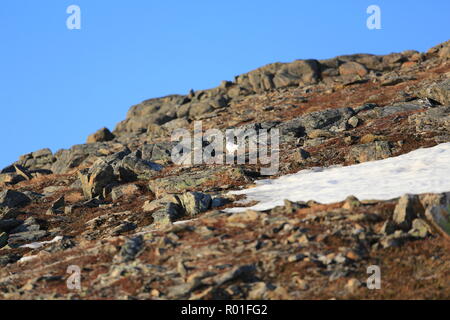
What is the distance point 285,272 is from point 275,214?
4.91 metres

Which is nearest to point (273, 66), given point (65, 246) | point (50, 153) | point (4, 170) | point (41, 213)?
point (50, 153)

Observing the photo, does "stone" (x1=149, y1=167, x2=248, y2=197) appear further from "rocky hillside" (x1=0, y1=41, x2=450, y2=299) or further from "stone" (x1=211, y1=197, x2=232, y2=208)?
"stone" (x1=211, y1=197, x2=232, y2=208)

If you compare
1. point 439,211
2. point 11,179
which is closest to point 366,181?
point 439,211

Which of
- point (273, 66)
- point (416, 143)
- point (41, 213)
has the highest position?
point (273, 66)

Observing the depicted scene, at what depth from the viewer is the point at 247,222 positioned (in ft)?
70.3

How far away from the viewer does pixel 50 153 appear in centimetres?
7406

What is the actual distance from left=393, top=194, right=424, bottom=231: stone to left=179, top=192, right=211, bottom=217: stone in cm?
1000

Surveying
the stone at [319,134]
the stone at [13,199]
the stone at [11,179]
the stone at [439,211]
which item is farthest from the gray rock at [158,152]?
the stone at [439,211]

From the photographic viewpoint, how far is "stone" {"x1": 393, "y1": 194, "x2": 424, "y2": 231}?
19750 millimetres

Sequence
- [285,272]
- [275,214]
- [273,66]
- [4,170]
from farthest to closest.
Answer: [273,66] < [4,170] < [275,214] < [285,272]

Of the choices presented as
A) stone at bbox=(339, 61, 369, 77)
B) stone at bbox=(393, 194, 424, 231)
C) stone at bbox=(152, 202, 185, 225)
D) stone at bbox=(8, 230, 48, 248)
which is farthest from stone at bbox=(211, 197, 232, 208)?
stone at bbox=(339, 61, 369, 77)

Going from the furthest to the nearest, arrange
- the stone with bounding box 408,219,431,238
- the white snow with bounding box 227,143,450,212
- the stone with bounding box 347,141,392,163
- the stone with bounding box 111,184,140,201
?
the stone with bounding box 111,184,140,201 → the stone with bounding box 347,141,392,163 → the white snow with bounding box 227,143,450,212 → the stone with bounding box 408,219,431,238

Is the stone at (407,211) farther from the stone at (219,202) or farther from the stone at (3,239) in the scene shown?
the stone at (3,239)
